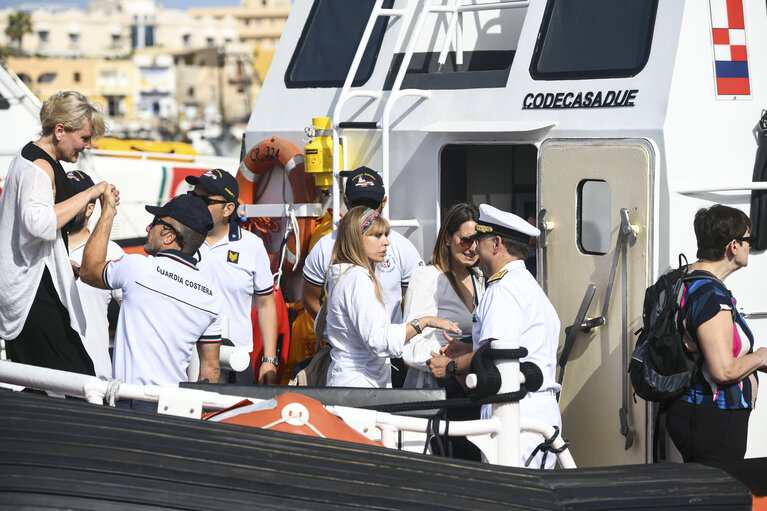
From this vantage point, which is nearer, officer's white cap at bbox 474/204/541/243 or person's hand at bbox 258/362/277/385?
officer's white cap at bbox 474/204/541/243

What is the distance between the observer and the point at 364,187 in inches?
199

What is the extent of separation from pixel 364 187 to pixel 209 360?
4.44 ft

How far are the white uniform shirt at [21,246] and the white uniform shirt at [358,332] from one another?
1.21 metres

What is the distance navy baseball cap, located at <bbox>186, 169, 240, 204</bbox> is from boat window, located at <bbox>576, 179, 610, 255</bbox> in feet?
6.31

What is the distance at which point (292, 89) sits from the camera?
6332mm

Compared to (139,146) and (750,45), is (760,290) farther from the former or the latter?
(139,146)

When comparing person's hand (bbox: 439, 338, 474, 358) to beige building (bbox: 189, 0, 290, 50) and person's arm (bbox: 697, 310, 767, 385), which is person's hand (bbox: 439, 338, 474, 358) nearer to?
person's arm (bbox: 697, 310, 767, 385)

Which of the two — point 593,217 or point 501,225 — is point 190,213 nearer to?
point 501,225

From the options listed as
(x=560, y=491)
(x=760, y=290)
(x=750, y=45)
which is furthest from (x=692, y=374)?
(x=750, y=45)

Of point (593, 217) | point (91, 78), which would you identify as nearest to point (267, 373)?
point (593, 217)

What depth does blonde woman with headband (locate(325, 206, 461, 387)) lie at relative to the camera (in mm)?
4289

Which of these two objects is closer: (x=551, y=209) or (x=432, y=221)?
(x=551, y=209)

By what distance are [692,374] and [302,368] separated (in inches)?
81.1

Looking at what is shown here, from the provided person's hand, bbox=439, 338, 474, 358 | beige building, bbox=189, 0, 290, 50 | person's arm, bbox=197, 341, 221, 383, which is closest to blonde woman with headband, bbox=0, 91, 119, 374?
person's arm, bbox=197, 341, 221, 383
